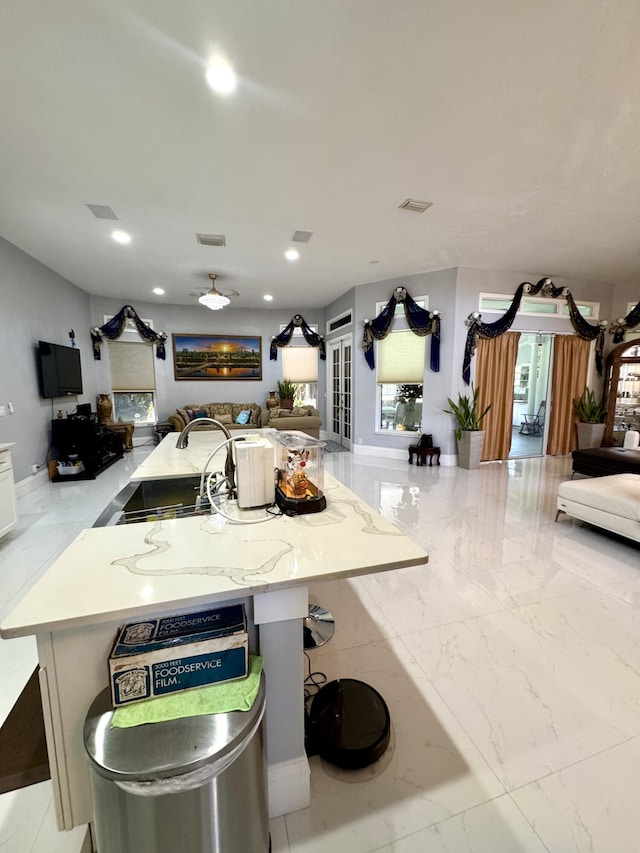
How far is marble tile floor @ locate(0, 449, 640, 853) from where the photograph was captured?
1.11 metres

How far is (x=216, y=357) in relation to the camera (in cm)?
775

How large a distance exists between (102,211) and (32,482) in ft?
11.0

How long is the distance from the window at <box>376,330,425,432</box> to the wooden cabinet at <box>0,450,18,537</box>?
499cm

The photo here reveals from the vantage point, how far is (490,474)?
16.8 feet

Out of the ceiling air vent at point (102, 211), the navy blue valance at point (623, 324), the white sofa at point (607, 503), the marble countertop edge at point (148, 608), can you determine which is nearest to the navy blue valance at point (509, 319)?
the navy blue valance at point (623, 324)

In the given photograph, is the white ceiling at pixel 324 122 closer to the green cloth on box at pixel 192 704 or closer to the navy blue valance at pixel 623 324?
the navy blue valance at pixel 623 324

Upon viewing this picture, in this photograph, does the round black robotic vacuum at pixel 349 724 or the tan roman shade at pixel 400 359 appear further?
the tan roman shade at pixel 400 359

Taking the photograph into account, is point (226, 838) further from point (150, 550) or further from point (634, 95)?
point (634, 95)

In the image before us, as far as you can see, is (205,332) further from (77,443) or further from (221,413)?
(77,443)

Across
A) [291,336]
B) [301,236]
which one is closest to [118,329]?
[291,336]

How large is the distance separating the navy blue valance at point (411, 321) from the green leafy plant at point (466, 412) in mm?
626

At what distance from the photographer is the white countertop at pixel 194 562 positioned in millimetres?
824

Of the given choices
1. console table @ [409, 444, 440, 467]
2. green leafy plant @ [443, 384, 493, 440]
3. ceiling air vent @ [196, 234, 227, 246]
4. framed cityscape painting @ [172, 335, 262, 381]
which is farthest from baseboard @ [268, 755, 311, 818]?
framed cityscape painting @ [172, 335, 262, 381]

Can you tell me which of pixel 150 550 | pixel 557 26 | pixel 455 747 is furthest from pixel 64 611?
pixel 557 26
